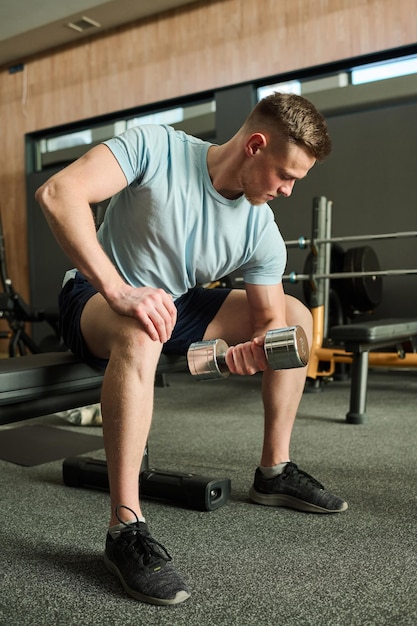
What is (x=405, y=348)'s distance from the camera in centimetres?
333

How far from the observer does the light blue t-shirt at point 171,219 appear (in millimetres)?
1392

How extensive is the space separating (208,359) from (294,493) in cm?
49

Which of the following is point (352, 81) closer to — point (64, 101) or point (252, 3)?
point (252, 3)

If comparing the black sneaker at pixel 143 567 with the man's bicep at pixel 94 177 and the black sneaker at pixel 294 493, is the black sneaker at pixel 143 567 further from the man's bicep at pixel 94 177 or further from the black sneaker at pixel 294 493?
the man's bicep at pixel 94 177

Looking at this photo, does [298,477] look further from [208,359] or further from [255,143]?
[255,143]

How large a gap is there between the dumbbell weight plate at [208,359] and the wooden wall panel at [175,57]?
12.6 feet

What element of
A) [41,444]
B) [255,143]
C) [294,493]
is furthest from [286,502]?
[41,444]

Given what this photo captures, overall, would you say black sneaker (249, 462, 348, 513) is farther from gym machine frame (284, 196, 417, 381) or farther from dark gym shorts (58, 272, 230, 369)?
gym machine frame (284, 196, 417, 381)

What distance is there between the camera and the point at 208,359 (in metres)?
1.29

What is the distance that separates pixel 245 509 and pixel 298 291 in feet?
11.3

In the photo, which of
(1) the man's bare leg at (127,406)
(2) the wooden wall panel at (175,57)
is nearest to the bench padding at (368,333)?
(1) the man's bare leg at (127,406)

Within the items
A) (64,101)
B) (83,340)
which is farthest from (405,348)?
(64,101)

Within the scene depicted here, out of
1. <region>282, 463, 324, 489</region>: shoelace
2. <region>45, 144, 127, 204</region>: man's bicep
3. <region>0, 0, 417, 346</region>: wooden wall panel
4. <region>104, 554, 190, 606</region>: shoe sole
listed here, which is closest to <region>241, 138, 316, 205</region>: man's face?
<region>45, 144, 127, 204</region>: man's bicep

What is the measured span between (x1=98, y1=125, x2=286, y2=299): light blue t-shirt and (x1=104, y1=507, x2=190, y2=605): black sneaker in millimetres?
569
